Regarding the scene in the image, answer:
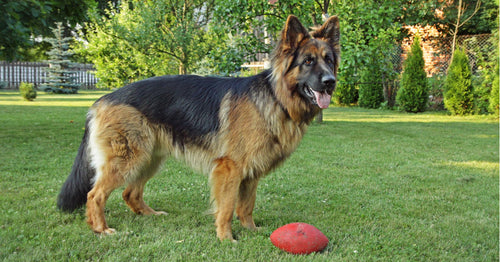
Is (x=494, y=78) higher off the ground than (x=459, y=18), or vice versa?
(x=459, y=18)

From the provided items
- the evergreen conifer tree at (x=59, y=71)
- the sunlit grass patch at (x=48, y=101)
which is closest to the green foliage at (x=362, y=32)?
the sunlit grass patch at (x=48, y=101)

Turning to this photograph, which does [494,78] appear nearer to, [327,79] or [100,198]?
[327,79]

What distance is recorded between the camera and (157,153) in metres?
4.11

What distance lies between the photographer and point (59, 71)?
28.8 metres

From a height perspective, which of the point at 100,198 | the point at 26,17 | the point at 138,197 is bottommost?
the point at 138,197

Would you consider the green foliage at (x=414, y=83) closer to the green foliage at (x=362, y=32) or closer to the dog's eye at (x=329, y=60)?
the green foliage at (x=362, y=32)

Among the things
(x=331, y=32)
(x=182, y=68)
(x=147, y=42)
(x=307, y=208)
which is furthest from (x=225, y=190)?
(x=182, y=68)

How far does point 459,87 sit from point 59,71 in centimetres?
2663

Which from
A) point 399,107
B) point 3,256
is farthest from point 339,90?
point 3,256

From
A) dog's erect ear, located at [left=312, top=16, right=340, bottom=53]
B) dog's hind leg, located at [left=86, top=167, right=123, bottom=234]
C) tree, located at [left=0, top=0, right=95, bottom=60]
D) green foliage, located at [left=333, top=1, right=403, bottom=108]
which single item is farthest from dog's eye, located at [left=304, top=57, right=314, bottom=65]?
green foliage, located at [left=333, top=1, right=403, bottom=108]

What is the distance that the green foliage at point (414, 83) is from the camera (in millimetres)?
15773

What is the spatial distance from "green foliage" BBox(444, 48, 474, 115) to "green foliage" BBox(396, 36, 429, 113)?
1014mm

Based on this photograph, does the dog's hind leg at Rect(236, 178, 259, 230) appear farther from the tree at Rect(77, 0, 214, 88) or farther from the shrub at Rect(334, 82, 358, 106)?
the shrub at Rect(334, 82, 358, 106)

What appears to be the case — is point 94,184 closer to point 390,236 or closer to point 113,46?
point 390,236
